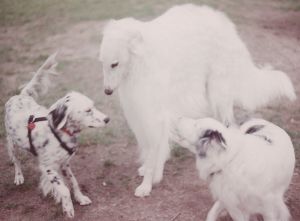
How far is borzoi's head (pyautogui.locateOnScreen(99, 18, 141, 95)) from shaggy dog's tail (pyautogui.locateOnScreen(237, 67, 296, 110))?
1.85 m

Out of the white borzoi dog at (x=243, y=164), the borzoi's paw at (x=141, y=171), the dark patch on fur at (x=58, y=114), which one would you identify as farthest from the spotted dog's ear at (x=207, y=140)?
the borzoi's paw at (x=141, y=171)

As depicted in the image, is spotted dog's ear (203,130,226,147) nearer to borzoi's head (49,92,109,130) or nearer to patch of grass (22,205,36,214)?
borzoi's head (49,92,109,130)

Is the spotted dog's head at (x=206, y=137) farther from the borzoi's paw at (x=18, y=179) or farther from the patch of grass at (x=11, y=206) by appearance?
the borzoi's paw at (x=18, y=179)

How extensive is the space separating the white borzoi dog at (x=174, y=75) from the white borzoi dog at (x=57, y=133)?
18.4 inches

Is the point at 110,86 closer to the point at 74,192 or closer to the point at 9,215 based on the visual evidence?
the point at 74,192

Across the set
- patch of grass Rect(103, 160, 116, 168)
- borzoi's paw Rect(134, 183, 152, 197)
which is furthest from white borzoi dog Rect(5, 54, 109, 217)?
patch of grass Rect(103, 160, 116, 168)

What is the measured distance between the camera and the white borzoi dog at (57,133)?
505 centimetres

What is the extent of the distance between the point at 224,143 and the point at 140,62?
1.83 m

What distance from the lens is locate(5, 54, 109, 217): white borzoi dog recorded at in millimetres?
5055

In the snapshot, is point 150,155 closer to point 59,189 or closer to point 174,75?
point 174,75

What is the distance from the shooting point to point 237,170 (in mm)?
4070

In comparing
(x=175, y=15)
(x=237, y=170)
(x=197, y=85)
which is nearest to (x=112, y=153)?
(x=197, y=85)

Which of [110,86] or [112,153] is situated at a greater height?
[110,86]

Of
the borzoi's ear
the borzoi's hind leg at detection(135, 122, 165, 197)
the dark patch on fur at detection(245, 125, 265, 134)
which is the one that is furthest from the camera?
the borzoi's hind leg at detection(135, 122, 165, 197)
